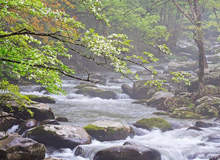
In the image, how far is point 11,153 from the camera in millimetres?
7016

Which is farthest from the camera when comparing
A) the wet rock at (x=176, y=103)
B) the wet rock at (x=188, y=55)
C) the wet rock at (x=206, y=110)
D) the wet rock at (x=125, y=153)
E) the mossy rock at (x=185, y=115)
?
the wet rock at (x=188, y=55)

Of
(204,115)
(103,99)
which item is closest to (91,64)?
(103,99)

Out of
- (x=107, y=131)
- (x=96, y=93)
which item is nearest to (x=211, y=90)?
(x=96, y=93)

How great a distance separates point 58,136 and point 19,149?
1.96m

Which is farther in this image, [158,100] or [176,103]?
[158,100]

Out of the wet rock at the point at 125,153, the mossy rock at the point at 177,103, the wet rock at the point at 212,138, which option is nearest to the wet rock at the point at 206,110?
the mossy rock at the point at 177,103

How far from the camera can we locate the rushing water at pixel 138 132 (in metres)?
9.05

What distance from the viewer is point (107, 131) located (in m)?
10.3

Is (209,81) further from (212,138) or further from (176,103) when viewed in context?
Result: (212,138)

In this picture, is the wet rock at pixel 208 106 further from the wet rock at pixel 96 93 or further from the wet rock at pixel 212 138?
the wet rock at pixel 96 93

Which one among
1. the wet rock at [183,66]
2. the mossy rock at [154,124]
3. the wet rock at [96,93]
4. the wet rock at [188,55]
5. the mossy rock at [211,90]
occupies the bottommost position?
the mossy rock at [154,124]

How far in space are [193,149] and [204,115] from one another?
21.0 feet

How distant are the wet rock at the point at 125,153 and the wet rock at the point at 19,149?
195 cm

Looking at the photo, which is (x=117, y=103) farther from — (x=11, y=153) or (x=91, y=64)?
(x=91, y=64)
